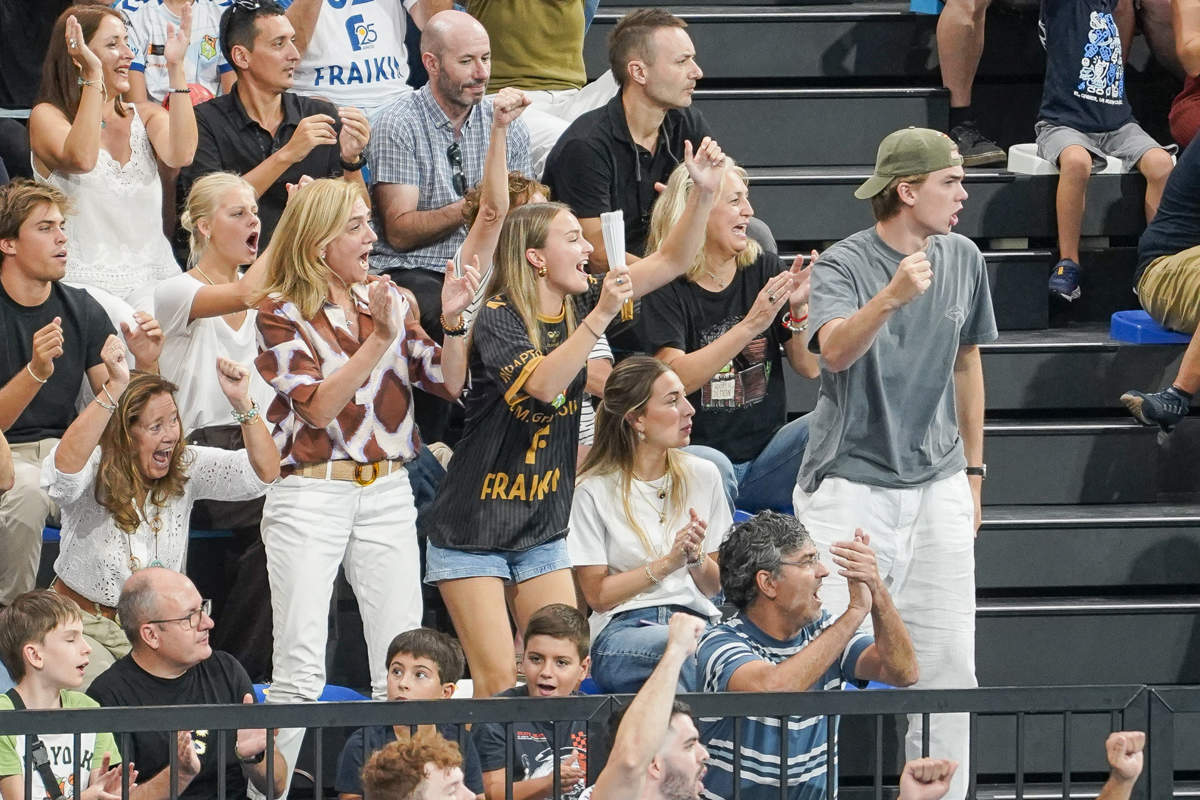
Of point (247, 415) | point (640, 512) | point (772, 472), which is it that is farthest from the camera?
point (772, 472)

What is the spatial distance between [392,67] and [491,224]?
1.62m

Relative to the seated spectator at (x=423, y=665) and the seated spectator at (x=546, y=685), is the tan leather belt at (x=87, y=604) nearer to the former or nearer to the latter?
the seated spectator at (x=423, y=665)

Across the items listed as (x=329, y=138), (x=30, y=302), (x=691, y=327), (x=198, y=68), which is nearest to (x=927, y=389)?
(x=691, y=327)

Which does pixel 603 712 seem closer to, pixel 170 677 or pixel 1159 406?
pixel 170 677

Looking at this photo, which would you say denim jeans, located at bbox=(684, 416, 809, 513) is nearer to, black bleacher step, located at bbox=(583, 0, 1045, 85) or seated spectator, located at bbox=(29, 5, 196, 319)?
seated spectator, located at bbox=(29, 5, 196, 319)

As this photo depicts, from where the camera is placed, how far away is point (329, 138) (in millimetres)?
6066

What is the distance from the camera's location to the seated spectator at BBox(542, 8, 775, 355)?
20.0 feet

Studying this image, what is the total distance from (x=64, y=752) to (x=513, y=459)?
4.38 feet

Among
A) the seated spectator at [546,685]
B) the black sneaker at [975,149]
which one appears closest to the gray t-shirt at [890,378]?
the seated spectator at [546,685]

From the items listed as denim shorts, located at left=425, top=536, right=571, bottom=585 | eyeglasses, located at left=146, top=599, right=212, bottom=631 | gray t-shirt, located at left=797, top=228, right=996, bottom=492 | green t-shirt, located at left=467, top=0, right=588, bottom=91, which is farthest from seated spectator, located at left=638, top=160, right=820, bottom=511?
eyeglasses, located at left=146, top=599, right=212, bottom=631

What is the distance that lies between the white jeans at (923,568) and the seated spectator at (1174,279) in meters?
1.35

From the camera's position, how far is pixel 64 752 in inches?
178

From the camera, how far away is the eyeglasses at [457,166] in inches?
243

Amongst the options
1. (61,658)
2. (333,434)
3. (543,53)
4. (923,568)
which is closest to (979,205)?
(543,53)
